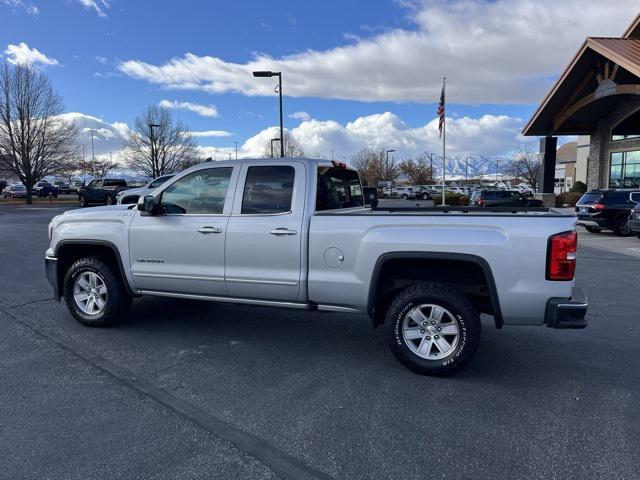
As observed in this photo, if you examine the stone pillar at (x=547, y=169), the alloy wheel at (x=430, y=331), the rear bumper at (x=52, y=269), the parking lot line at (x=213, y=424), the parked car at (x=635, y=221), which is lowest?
the parking lot line at (x=213, y=424)

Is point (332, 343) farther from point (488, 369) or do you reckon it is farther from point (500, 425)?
point (500, 425)

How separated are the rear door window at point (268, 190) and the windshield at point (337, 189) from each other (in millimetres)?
320

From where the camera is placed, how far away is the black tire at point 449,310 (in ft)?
13.1

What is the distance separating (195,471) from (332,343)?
7.85 feet

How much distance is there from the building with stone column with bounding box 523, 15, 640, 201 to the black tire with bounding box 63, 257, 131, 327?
63.8ft

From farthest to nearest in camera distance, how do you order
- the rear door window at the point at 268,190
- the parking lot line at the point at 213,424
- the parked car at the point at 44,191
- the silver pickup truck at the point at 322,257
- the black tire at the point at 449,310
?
the parked car at the point at 44,191 < the rear door window at the point at 268,190 < the black tire at the point at 449,310 < the silver pickup truck at the point at 322,257 < the parking lot line at the point at 213,424

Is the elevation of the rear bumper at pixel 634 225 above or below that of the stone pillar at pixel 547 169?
below

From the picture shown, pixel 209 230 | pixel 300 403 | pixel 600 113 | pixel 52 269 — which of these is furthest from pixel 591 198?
pixel 52 269

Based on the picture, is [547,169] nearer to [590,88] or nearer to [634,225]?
[590,88]

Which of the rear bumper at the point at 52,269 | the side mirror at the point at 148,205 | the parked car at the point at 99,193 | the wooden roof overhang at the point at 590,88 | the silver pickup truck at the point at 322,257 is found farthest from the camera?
the parked car at the point at 99,193

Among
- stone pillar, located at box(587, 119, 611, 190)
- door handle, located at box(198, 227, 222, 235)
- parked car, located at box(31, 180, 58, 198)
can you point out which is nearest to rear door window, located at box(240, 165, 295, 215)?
door handle, located at box(198, 227, 222, 235)

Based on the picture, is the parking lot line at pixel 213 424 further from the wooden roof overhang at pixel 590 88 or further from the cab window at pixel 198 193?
the wooden roof overhang at pixel 590 88

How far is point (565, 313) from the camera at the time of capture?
376 cm

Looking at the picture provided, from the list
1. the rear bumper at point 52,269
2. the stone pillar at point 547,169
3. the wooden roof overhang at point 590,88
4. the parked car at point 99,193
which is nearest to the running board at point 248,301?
the rear bumper at point 52,269
